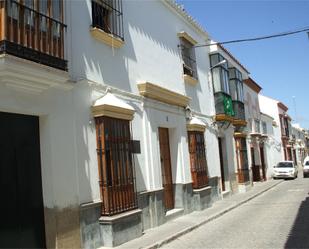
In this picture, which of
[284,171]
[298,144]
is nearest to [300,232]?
[284,171]

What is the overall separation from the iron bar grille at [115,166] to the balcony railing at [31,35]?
1980 mm

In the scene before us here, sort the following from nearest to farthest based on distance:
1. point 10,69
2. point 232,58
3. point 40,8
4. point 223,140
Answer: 1. point 10,69
2. point 40,8
3. point 223,140
4. point 232,58

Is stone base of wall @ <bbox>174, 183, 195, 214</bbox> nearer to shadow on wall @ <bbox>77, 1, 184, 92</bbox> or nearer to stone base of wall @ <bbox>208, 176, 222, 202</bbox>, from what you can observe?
stone base of wall @ <bbox>208, 176, 222, 202</bbox>

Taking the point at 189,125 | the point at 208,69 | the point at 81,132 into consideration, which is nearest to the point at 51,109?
the point at 81,132

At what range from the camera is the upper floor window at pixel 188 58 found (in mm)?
14828

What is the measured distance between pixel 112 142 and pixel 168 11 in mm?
6288

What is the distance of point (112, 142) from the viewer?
9.13 meters

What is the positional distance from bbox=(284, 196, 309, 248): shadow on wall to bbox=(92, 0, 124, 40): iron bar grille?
19.5 ft

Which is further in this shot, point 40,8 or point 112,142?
point 112,142

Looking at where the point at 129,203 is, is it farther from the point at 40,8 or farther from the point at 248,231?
the point at 40,8

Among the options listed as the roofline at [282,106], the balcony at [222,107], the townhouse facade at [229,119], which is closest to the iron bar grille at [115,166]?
the balcony at [222,107]

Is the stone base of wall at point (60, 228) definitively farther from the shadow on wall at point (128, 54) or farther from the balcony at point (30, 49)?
the shadow on wall at point (128, 54)

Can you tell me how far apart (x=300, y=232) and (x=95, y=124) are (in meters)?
5.15

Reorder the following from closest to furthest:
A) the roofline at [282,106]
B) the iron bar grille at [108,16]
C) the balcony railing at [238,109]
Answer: the iron bar grille at [108,16] → the balcony railing at [238,109] → the roofline at [282,106]
